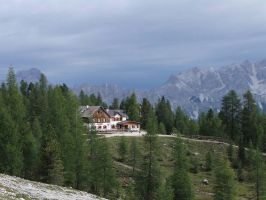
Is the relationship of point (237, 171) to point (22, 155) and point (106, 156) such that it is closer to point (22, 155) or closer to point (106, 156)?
point (106, 156)

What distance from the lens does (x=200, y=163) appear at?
13100cm

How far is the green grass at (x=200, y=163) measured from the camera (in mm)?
110894

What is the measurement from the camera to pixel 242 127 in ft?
519

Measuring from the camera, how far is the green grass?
11089 cm

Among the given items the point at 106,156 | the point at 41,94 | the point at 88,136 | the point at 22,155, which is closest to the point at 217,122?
the point at 41,94

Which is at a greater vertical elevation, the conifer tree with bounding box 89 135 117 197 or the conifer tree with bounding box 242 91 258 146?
the conifer tree with bounding box 242 91 258 146

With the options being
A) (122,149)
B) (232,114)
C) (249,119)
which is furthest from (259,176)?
(232,114)

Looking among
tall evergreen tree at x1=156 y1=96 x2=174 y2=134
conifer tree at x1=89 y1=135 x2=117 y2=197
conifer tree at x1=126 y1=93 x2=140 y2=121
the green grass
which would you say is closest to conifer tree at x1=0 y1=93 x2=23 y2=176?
conifer tree at x1=89 y1=135 x2=117 y2=197

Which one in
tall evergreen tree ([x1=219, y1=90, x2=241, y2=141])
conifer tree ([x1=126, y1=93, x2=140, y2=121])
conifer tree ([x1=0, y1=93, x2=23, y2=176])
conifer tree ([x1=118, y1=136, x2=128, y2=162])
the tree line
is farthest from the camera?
conifer tree ([x1=126, y1=93, x2=140, y2=121])

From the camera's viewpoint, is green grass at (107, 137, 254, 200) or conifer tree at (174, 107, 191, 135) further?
conifer tree at (174, 107, 191, 135)

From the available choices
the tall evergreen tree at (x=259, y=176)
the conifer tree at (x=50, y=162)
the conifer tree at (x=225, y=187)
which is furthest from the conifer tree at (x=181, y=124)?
the conifer tree at (x=50, y=162)

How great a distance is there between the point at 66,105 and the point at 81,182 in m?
14.6

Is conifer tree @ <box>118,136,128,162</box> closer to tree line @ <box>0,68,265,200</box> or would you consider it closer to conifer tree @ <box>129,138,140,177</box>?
conifer tree @ <box>129,138,140,177</box>

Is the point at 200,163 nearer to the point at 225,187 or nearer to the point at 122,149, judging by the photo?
the point at 122,149
